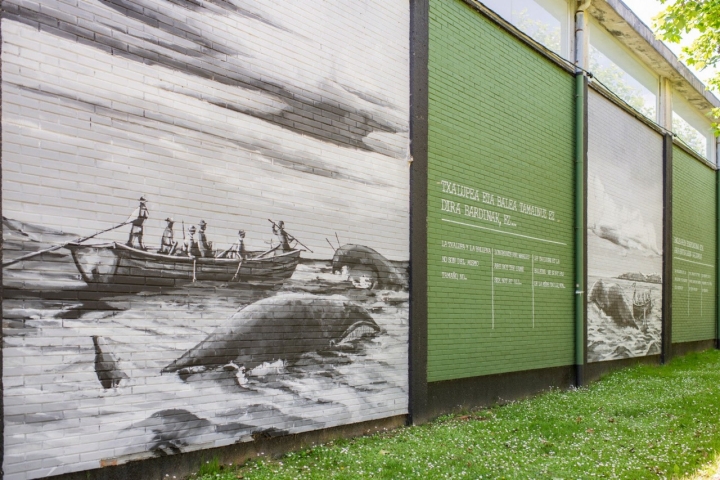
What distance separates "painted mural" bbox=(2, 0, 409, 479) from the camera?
5.21 metres

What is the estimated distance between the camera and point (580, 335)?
13.2m

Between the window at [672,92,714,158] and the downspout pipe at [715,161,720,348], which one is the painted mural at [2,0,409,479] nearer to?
the window at [672,92,714,158]

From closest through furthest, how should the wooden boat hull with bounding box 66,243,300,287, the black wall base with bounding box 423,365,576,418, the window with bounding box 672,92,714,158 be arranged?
the wooden boat hull with bounding box 66,243,300,287
the black wall base with bounding box 423,365,576,418
the window with bounding box 672,92,714,158

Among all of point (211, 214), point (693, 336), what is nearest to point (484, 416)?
point (211, 214)

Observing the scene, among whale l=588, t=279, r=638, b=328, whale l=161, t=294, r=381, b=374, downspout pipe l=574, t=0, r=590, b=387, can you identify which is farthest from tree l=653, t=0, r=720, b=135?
whale l=161, t=294, r=381, b=374

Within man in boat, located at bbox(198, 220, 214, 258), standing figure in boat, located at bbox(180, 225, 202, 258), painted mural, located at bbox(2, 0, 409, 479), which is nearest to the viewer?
painted mural, located at bbox(2, 0, 409, 479)

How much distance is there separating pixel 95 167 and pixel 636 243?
1392cm

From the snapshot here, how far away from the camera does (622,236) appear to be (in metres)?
15.4

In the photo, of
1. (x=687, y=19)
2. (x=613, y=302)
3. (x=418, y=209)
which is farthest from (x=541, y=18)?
(x=613, y=302)

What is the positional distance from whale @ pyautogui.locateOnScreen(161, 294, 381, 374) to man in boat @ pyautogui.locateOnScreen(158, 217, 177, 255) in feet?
3.05

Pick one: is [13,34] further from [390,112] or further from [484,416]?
[484,416]

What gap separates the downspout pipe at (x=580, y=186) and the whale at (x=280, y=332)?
6.34 m

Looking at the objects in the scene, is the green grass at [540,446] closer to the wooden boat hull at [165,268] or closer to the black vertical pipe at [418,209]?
the black vertical pipe at [418,209]

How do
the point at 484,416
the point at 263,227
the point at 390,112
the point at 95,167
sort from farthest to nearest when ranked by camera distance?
the point at 484,416
the point at 390,112
the point at 263,227
the point at 95,167
